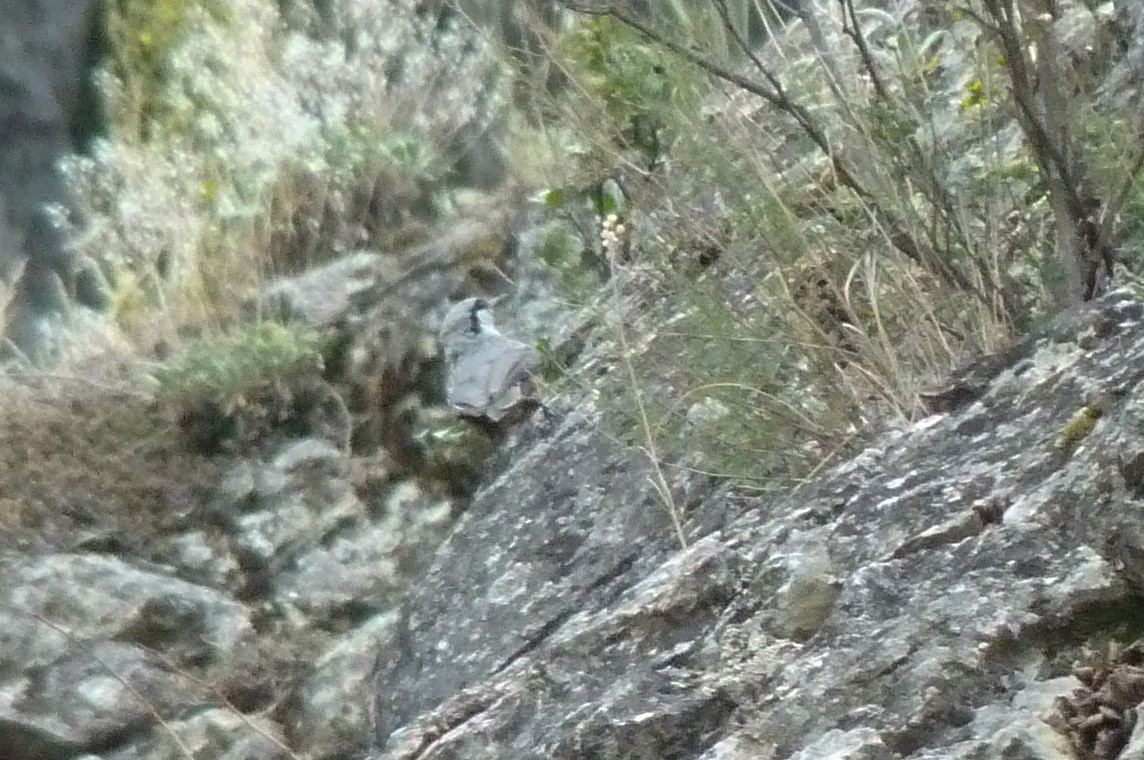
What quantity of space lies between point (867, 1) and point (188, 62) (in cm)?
273

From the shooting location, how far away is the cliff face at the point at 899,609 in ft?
3.53

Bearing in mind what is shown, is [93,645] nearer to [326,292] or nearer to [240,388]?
[240,388]

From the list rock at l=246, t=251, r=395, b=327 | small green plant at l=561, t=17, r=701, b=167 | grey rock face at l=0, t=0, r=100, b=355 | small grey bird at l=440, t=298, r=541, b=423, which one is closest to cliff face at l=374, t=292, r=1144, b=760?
small green plant at l=561, t=17, r=701, b=167

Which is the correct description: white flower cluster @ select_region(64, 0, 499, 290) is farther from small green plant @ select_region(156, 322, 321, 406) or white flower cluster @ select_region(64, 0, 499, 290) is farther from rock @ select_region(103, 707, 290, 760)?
rock @ select_region(103, 707, 290, 760)

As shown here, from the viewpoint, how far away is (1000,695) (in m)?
1.07

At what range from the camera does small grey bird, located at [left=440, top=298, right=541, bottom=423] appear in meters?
A: 2.59

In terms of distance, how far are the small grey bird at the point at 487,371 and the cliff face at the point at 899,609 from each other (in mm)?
692

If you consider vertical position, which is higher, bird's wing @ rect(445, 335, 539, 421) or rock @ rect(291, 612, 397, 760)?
bird's wing @ rect(445, 335, 539, 421)

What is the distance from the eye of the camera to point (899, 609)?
4.02 feet

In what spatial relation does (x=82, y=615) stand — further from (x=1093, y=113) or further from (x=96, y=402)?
(x=1093, y=113)

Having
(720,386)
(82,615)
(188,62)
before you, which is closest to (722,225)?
(720,386)

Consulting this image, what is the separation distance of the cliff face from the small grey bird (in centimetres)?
69

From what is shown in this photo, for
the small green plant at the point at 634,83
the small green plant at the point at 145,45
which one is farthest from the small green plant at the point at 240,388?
the small green plant at the point at 634,83

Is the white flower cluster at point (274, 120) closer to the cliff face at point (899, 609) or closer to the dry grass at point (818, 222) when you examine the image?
the dry grass at point (818, 222)
